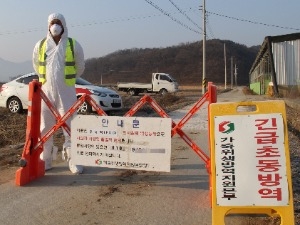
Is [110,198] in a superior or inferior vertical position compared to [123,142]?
inferior

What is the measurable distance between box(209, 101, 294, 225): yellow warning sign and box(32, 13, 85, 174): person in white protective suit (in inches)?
115

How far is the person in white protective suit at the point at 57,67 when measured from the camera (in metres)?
6.33

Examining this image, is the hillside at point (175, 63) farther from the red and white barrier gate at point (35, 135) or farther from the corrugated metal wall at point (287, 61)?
the red and white barrier gate at point (35, 135)

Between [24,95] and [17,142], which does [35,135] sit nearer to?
[17,142]

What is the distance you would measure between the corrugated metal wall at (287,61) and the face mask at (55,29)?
2548 centimetres

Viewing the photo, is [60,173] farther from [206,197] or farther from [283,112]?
[283,112]

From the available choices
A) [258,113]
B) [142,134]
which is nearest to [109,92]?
Result: [142,134]

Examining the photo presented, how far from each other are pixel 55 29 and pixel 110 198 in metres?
2.57

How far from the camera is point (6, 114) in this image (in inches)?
594

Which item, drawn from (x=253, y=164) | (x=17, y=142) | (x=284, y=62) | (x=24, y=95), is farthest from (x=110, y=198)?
(x=284, y=62)

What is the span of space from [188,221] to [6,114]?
11925 millimetres

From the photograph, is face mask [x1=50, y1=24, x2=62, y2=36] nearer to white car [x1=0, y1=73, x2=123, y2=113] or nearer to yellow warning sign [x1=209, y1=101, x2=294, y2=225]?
yellow warning sign [x1=209, y1=101, x2=294, y2=225]

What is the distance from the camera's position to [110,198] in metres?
5.21

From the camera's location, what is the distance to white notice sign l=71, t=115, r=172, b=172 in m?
5.04
